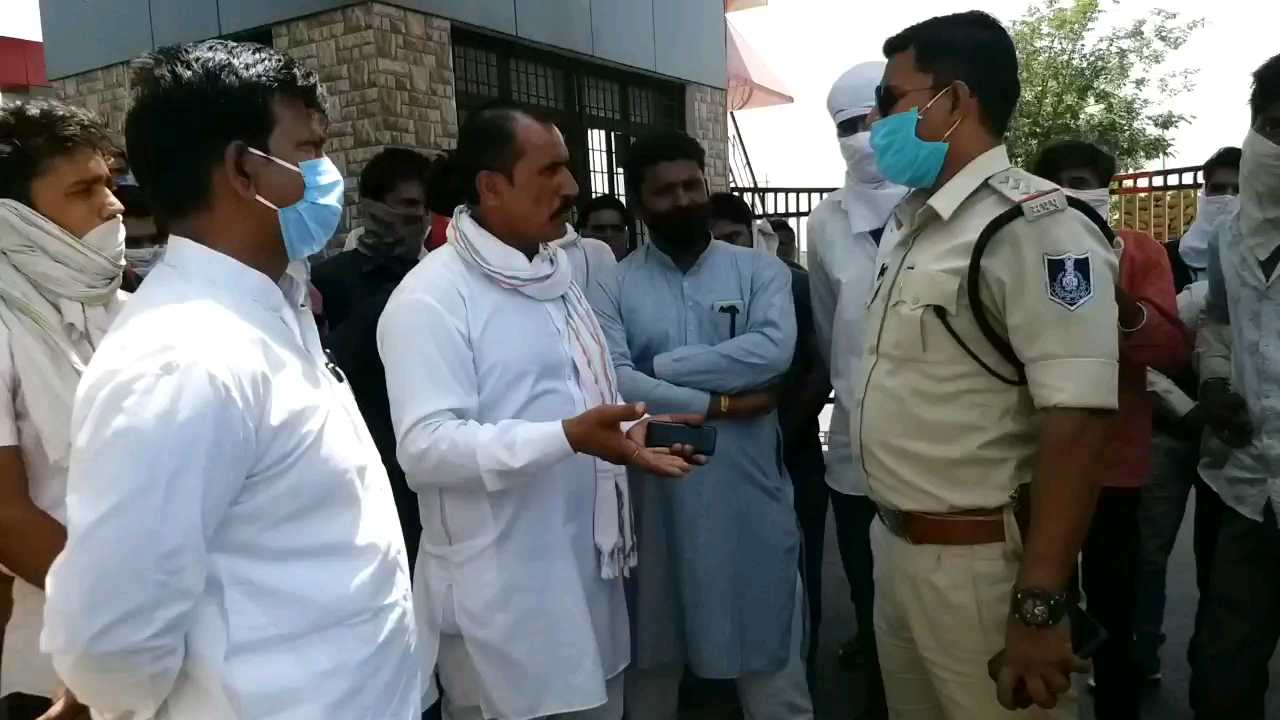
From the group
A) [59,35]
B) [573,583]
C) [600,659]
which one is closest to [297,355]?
[573,583]

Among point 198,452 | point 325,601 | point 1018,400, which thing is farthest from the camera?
point 1018,400

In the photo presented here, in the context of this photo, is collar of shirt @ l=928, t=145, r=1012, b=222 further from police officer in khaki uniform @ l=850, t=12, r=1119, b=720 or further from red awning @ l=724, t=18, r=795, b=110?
red awning @ l=724, t=18, r=795, b=110

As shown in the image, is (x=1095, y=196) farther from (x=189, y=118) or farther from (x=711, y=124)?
(x=711, y=124)

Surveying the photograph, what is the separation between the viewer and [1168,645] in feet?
12.8

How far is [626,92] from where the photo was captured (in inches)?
385

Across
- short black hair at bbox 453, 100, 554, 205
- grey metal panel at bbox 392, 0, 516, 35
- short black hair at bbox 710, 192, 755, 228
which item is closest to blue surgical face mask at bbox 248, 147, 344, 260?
short black hair at bbox 453, 100, 554, 205

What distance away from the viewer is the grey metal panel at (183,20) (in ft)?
23.9

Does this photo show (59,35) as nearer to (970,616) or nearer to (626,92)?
(626,92)

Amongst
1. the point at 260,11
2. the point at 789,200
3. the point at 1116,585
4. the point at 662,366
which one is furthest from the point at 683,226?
the point at 789,200

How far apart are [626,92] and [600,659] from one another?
27.7ft

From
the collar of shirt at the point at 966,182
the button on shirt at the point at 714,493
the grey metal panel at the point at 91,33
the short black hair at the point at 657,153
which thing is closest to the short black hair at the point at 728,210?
the short black hair at the point at 657,153

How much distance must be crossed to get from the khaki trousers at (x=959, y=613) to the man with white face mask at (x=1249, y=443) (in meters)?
0.92

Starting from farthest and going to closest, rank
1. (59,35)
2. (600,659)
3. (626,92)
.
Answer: (626,92), (59,35), (600,659)

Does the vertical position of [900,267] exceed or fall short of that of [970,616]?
it exceeds it
